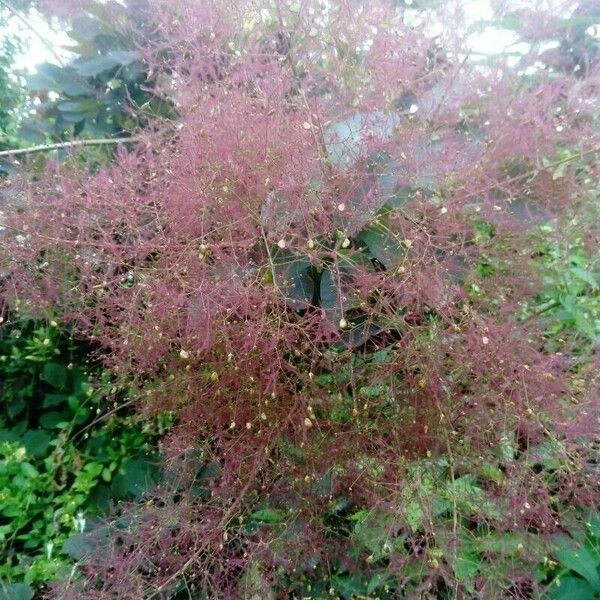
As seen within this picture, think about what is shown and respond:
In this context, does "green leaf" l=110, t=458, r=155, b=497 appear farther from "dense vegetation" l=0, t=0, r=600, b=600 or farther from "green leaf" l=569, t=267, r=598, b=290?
"green leaf" l=569, t=267, r=598, b=290

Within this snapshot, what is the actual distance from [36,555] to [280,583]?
3.28 feet

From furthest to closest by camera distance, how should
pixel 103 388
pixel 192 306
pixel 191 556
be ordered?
pixel 103 388, pixel 191 556, pixel 192 306

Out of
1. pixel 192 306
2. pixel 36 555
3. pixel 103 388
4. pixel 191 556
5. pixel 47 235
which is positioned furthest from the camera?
pixel 36 555

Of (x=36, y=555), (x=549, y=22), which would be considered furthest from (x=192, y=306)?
(x=36, y=555)

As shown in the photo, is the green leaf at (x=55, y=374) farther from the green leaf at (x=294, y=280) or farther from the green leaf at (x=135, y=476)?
the green leaf at (x=294, y=280)

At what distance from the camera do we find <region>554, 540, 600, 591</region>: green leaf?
43.8 inches

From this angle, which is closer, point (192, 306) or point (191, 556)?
point (192, 306)

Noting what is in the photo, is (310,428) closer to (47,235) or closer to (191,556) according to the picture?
(191,556)

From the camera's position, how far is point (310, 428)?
3.70 feet

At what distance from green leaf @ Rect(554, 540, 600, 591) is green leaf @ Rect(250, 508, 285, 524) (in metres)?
0.51

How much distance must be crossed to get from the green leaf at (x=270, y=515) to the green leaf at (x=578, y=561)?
51 cm

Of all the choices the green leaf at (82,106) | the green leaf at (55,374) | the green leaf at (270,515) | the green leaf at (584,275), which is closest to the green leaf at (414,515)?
the green leaf at (270,515)

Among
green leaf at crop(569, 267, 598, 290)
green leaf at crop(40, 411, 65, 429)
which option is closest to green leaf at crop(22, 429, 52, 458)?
green leaf at crop(40, 411, 65, 429)

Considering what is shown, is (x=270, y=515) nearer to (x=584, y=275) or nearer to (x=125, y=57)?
(x=584, y=275)
